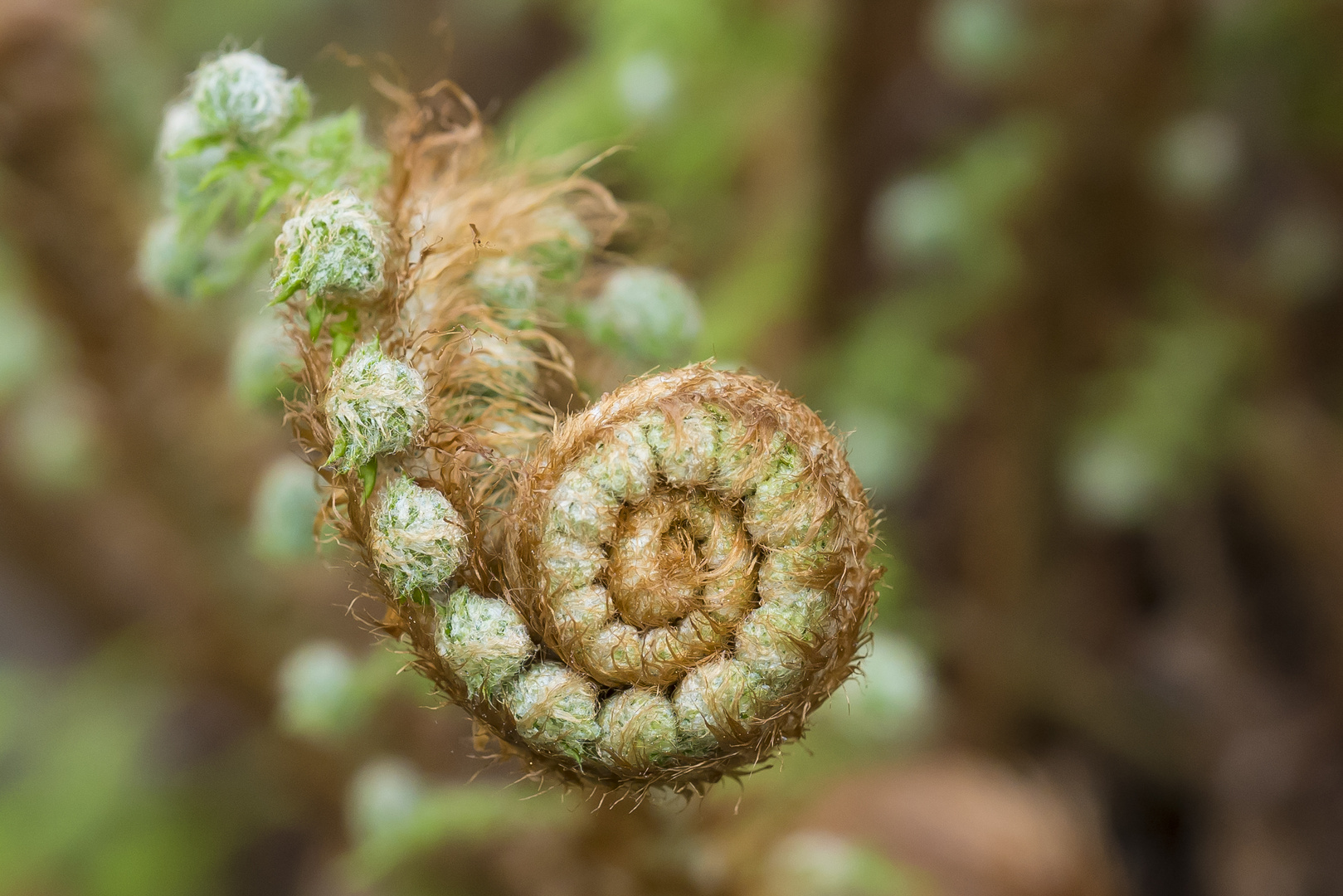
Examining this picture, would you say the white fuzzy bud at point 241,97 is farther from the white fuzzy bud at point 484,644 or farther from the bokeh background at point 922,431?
the bokeh background at point 922,431

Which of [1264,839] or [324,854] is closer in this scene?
[1264,839]

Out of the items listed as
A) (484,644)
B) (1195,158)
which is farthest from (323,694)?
(1195,158)

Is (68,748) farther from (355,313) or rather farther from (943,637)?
(355,313)

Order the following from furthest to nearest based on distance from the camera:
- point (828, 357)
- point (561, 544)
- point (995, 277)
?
1. point (828, 357)
2. point (995, 277)
3. point (561, 544)

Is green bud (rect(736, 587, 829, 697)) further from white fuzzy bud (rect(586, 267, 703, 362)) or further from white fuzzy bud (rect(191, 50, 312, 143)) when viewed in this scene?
white fuzzy bud (rect(191, 50, 312, 143))

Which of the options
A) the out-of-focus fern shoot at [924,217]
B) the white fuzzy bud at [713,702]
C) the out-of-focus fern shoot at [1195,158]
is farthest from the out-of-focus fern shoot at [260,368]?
the out-of-focus fern shoot at [1195,158]

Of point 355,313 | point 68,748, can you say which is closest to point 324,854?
point 68,748
